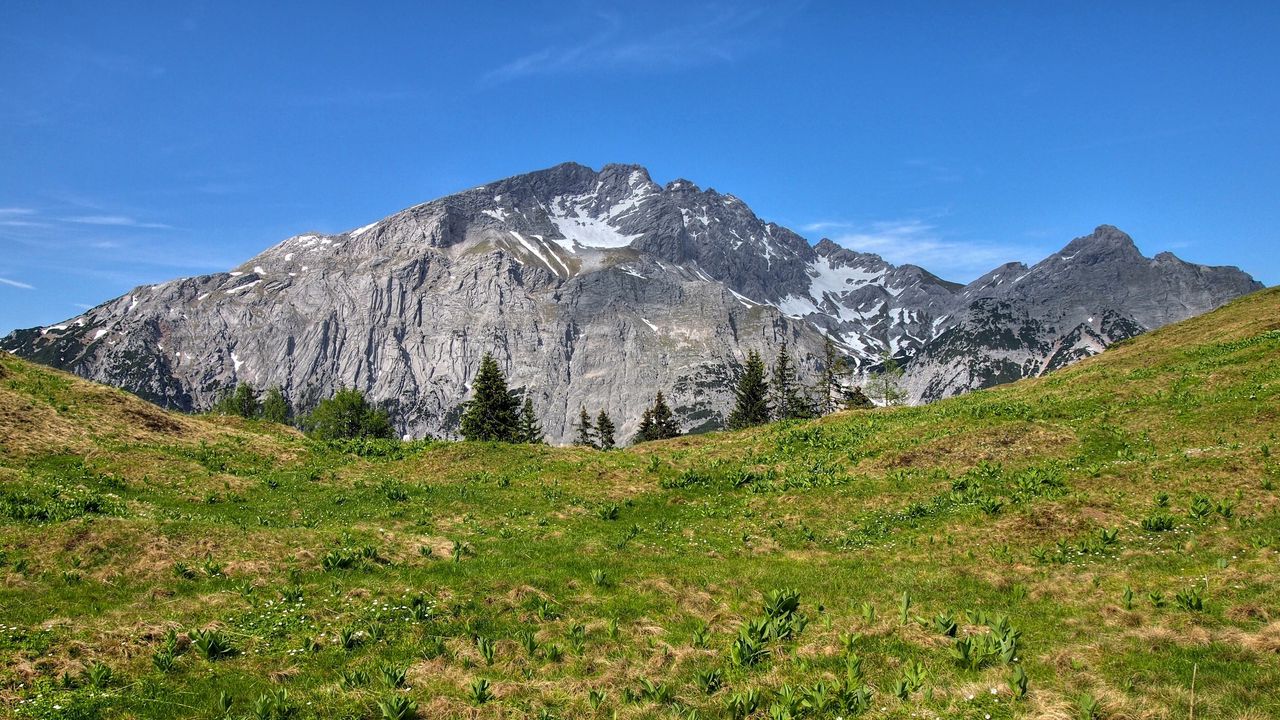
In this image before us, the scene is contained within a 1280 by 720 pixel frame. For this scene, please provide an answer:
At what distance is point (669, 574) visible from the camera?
1869 cm

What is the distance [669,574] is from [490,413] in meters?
75.1

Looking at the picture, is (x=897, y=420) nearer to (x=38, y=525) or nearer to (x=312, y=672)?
(x=312, y=672)

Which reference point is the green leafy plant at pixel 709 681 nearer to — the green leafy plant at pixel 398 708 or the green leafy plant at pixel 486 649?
the green leafy plant at pixel 486 649

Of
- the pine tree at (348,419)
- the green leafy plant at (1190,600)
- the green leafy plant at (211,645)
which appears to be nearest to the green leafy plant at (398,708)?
the green leafy plant at (211,645)

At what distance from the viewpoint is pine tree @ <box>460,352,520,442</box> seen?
294 ft

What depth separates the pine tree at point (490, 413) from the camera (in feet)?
294

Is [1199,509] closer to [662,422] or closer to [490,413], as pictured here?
[490,413]

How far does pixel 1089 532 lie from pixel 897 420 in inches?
875

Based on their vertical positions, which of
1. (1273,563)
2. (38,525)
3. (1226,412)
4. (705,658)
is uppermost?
(1226,412)

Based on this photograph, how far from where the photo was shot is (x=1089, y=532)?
1941cm

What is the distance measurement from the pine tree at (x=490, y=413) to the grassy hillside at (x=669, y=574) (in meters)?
54.0

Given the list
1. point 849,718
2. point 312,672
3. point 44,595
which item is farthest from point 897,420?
point 44,595

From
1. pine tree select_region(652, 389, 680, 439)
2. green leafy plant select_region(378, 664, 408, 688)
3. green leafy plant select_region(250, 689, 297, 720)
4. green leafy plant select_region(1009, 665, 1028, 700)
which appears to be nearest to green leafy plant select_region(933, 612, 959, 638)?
green leafy plant select_region(1009, 665, 1028, 700)

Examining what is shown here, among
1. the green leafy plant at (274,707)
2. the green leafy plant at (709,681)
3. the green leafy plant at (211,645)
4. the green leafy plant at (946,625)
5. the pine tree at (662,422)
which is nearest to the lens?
the green leafy plant at (274,707)
